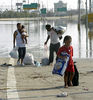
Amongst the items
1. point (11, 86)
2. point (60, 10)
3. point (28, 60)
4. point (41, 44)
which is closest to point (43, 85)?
point (11, 86)

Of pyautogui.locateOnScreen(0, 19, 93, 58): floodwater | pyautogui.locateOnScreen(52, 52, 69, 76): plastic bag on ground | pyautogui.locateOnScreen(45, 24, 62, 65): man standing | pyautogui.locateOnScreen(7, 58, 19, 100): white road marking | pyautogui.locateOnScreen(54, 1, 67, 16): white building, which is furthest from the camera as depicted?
pyautogui.locateOnScreen(54, 1, 67, 16): white building

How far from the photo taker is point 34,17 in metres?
141

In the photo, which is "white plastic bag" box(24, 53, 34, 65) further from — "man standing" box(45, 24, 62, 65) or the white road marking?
the white road marking

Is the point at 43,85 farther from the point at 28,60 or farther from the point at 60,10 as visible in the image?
the point at 60,10

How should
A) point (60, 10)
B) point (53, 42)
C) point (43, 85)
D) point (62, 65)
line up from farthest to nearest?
point (60, 10)
point (53, 42)
point (43, 85)
point (62, 65)

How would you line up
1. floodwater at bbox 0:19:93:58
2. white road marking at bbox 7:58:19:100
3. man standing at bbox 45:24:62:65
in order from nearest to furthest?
1. white road marking at bbox 7:58:19:100
2. man standing at bbox 45:24:62:65
3. floodwater at bbox 0:19:93:58

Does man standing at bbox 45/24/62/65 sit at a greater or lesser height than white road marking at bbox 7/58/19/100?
greater

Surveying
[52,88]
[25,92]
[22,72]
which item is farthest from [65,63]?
[22,72]

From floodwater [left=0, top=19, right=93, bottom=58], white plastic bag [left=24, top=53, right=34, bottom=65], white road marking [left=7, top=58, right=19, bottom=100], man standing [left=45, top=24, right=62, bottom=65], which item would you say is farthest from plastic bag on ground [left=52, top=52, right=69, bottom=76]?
floodwater [left=0, top=19, right=93, bottom=58]

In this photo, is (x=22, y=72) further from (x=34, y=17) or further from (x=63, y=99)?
(x=34, y=17)

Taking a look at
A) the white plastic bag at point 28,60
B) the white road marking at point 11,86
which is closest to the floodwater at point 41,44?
the white plastic bag at point 28,60

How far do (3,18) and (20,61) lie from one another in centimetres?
12060

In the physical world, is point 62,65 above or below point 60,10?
above

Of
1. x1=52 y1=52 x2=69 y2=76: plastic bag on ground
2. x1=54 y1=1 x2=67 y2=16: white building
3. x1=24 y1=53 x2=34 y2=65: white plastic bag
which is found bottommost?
x1=54 y1=1 x2=67 y2=16: white building
